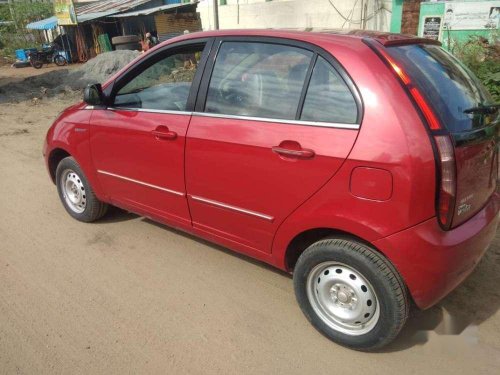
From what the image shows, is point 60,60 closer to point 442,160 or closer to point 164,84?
point 164,84

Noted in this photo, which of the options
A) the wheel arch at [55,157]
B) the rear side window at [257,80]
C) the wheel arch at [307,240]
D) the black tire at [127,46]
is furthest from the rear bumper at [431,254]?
the black tire at [127,46]

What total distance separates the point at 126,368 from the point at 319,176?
5.02 feet

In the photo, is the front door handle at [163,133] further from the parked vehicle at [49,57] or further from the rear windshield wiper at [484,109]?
the parked vehicle at [49,57]

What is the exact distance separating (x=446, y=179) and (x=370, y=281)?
67cm

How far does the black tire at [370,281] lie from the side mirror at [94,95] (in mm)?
2146

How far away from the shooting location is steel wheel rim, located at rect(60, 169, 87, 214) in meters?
4.12

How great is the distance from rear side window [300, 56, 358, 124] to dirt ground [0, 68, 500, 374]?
4.36ft

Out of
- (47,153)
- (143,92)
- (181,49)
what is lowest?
(47,153)

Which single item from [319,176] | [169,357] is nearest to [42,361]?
[169,357]

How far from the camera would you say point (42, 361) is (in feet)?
8.19

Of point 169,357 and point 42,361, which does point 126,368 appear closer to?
point 169,357

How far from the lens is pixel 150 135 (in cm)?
315

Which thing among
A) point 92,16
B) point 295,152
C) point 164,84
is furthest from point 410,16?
point 92,16

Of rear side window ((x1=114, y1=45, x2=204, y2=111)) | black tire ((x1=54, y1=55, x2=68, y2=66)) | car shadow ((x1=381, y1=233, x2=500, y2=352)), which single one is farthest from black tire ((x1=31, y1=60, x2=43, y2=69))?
car shadow ((x1=381, y1=233, x2=500, y2=352))
